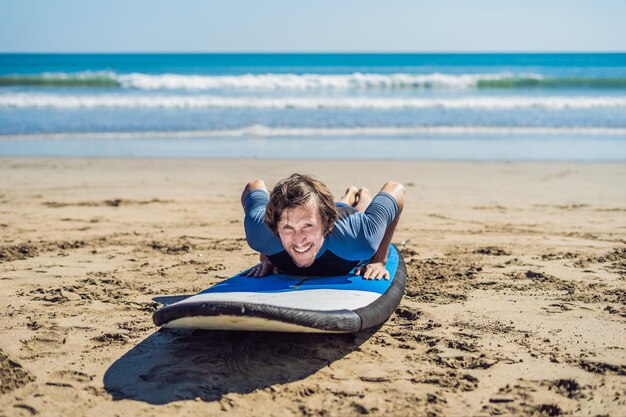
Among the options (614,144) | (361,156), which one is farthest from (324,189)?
(614,144)

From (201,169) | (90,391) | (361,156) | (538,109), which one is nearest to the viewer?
(90,391)

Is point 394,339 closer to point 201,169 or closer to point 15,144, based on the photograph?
Answer: point 201,169

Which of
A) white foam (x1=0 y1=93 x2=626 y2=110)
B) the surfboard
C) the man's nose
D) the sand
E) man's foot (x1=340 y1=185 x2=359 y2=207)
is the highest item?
white foam (x1=0 y1=93 x2=626 y2=110)

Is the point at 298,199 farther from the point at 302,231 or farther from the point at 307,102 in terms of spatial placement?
the point at 307,102

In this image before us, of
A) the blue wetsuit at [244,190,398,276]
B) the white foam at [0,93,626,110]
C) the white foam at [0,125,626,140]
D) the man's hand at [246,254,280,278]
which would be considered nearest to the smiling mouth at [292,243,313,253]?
the blue wetsuit at [244,190,398,276]

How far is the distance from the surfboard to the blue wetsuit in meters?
0.09

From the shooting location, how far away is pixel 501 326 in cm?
437

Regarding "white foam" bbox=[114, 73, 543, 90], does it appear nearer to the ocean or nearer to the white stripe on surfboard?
the ocean

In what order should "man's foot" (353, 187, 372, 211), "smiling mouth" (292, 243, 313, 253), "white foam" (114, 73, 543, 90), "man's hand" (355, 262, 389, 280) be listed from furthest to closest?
"white foam" (114, 73, 543, 90), "man's foot" (353, 187, 372, 211), "man's hand" (355, 262, 389, 280), "smiling mouth" (292, 243, 313, 253)

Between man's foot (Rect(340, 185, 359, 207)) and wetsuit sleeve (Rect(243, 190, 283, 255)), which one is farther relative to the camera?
man's foot (Rect(340, 185, 359, 207))

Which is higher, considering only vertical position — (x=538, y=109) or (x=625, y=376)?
(x=538, y=109)

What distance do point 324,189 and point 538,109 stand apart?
18920mm

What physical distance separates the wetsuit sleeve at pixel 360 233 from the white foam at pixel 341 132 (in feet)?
37.4

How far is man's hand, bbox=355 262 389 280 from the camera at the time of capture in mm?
4547
